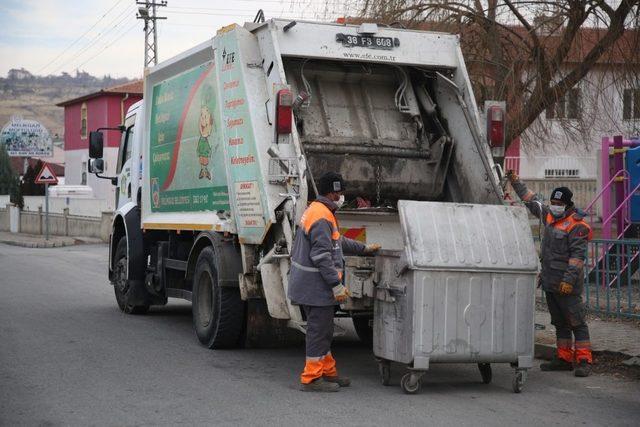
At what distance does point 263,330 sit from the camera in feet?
32.1

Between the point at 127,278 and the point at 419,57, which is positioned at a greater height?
the point at 419,57

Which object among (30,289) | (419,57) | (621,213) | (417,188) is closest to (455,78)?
(419,57)

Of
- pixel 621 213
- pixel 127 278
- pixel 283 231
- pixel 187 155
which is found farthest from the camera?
pixel 621 213

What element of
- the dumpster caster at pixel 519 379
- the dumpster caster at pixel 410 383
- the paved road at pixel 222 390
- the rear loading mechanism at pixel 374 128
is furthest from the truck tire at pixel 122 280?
the dumpster caster at pixel 519 379

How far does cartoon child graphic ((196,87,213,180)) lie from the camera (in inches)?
391

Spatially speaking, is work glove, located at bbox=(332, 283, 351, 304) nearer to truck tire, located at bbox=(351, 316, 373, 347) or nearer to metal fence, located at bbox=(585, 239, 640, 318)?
truck tire, located at bbox=(351, 316, 373, 347)

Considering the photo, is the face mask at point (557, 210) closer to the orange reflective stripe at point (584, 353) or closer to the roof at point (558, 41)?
the orange reflective stripe at point (584, 353)

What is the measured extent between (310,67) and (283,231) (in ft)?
6.61

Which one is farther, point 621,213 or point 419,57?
point 621,213

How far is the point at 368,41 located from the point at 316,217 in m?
2.32

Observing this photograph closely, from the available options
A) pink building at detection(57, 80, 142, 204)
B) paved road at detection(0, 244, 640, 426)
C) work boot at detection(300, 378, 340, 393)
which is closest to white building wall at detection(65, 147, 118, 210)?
pink building at detection(57, 80, 142, 204)

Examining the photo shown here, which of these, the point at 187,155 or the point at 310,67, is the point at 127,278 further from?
the point at 310,67

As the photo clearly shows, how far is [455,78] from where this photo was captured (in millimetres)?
9469

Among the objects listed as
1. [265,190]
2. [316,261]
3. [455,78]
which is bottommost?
[316,261]
